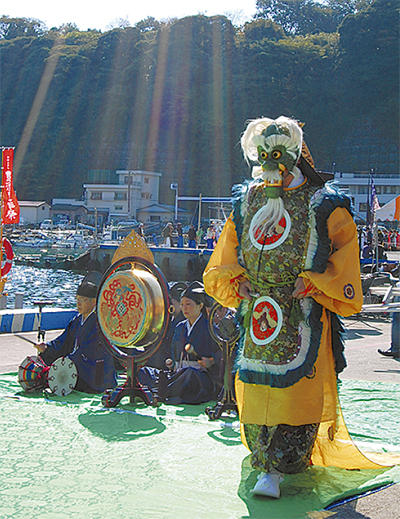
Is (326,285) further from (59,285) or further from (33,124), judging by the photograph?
(33,124)

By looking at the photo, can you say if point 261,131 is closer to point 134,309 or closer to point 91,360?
point 134,309

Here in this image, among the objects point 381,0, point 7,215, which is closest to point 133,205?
point 381,0

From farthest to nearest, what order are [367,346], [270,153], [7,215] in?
[7,215] → [367,346] → [270,153]

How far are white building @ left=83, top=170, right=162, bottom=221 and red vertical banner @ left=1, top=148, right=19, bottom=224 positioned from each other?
52.0 metres

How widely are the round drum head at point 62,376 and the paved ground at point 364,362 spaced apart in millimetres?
747

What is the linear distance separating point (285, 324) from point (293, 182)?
854 millimetres

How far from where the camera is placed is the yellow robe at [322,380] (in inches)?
145

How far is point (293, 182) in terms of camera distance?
3969 millimetres

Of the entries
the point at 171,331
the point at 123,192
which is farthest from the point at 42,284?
the point at 171,331

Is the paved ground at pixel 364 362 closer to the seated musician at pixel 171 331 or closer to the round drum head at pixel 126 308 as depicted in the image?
the round drum head at pixel 126 308

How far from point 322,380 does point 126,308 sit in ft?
7.81

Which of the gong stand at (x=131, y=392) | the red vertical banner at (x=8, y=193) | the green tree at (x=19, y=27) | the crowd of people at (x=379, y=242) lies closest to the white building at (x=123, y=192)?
the crowd of people at (x=379, y=242)

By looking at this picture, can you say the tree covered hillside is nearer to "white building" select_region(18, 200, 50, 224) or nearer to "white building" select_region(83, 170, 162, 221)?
"white building" select_region(83, 170, 162, 221)

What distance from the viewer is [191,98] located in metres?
71.4
